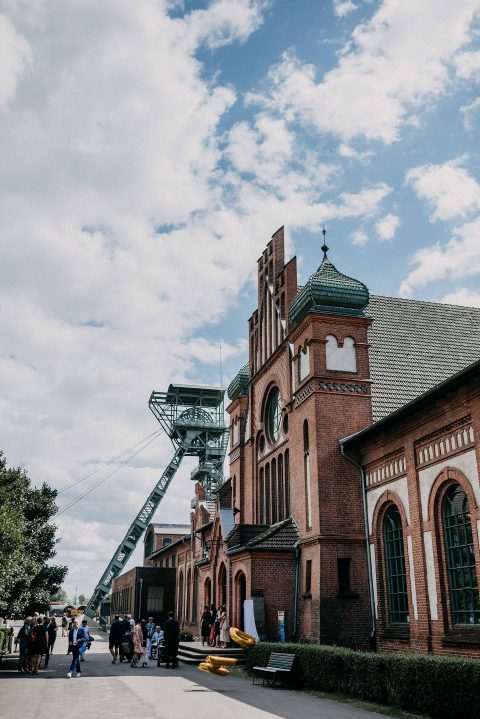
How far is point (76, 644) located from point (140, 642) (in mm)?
3499

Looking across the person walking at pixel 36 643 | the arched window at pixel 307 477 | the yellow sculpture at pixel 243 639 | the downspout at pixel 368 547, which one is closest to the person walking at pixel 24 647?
the person walking at pixel 36 643

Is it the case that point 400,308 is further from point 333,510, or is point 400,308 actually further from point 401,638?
point 401,638

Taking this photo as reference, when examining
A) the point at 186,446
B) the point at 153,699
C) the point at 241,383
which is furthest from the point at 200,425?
the point at 153,699

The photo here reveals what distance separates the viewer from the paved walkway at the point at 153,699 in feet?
38.2

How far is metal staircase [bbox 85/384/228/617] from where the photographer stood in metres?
56.5

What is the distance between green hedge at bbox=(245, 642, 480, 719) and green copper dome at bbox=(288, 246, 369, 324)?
1098 cm

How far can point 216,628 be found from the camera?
24.9 metres

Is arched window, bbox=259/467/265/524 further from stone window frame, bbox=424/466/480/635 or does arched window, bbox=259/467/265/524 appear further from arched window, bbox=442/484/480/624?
arched window, bbox=442/484/480/624

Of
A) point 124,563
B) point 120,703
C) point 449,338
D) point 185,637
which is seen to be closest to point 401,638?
point 120,703

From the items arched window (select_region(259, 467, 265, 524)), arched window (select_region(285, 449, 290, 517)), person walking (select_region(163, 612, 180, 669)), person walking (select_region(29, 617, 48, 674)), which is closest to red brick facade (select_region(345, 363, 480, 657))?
arched window (select_region(285, 449, 290, 517))

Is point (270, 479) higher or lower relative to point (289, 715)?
higher

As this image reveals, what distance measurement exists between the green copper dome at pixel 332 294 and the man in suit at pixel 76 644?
12.2 metres

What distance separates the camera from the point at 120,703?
12.8m

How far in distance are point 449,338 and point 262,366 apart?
7.60 m
